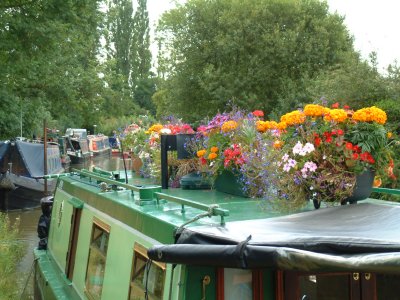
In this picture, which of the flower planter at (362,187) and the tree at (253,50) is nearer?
the flower planter at (362,187)

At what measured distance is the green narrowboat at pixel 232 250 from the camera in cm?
222

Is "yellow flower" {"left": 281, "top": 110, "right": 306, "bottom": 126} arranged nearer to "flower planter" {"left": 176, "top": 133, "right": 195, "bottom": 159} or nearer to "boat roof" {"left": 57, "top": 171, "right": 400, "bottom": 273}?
"boat roof" {"left": 57, "top": 171, "right": 400, "bottom": 273}

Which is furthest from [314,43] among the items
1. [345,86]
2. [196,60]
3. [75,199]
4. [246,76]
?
[75,199]

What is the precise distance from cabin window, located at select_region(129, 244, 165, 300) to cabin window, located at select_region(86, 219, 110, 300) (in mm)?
814

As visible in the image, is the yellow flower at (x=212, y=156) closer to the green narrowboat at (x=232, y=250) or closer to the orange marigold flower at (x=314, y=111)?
the green narrowboat at (x=232, y=250)

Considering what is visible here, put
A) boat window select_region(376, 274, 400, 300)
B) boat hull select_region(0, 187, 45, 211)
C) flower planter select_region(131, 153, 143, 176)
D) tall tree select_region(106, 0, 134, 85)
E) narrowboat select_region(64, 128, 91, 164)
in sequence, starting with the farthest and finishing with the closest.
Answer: tall tree select_region(106, 0, 134, 85) < narrowboat select_region(64, 128, 91, 164) < boat hull select_region(0, 187, 45, 211) < flower planter select_region(131, 153, 143, 176) < boat window select_region(376, 274, 400, 300)

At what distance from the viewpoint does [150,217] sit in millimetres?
3361

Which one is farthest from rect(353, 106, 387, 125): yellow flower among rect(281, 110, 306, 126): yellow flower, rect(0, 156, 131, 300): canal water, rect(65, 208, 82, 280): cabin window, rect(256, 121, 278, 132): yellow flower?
rect(0, 156, 131, 300): canal water

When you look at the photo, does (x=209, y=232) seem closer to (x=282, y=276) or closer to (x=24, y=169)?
(x=282, y=276)

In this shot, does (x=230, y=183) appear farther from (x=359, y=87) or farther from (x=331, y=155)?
(x=359, y=87)

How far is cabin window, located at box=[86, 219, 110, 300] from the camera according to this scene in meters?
4.29

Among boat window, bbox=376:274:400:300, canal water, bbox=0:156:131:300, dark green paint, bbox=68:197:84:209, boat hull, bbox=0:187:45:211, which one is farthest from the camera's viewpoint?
boat hull, bbox=0:187:45:211

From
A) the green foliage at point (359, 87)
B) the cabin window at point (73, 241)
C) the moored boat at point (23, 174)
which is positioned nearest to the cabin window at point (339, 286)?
the cabin window at point (73, 241)

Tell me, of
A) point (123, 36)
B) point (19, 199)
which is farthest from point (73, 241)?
point (123, 36)
